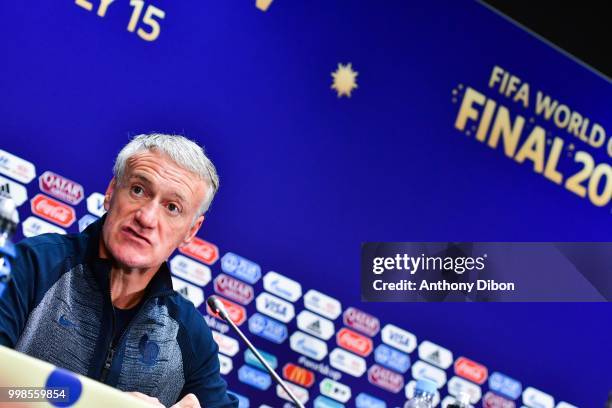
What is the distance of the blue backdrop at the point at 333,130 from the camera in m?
3.24

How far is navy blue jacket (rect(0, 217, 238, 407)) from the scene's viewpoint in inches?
88.8

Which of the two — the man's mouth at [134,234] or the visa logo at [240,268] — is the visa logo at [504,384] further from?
the man's mouth at [134,234]

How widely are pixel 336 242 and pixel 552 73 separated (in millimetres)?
1201

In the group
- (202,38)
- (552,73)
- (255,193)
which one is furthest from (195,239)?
(552,73)

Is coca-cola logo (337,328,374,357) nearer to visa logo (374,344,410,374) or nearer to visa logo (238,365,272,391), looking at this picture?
visa logo (374,344,410,374)

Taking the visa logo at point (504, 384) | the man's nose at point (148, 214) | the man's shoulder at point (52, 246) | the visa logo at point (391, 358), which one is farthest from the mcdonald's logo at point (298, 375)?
the man's shoulder at point (52, 246)

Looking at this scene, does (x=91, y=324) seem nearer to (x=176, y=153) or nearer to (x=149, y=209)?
(x=149, y=209)

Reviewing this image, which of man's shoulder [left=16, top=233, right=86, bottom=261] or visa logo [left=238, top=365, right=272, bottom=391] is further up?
man's shoulder [left=16, top=233, right=86, bottom=261]

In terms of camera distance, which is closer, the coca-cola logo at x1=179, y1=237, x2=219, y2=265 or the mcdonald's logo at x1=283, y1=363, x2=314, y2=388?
the coca-cola logo at x1=179, y1=237, x2=219, y2=265

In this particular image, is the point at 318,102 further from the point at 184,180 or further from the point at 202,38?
the point at 184,180

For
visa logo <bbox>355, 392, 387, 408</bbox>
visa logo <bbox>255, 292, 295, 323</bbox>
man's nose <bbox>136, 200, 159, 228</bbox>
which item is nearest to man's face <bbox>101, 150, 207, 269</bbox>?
man's nose <bbox>136, 200, 159, 228</bbox>

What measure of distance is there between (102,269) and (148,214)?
0.25 meters

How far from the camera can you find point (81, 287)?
235cm

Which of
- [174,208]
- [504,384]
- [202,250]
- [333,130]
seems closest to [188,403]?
[174,208]
